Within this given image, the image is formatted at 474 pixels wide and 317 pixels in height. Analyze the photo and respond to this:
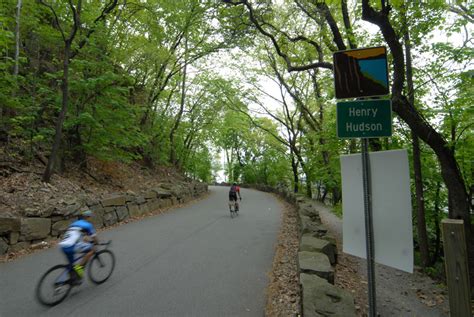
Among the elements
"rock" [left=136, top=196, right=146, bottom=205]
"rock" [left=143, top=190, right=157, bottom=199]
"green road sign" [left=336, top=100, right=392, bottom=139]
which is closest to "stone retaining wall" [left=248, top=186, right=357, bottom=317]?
"green road sign" [left=336, top=100, right=392, bottom=139]

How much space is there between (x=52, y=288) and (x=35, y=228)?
3.60 metres

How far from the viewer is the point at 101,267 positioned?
5.21 m

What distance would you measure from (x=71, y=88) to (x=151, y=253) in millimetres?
6989

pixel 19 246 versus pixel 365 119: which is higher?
pixel 365 119

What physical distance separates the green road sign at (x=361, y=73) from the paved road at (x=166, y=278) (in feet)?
11.1

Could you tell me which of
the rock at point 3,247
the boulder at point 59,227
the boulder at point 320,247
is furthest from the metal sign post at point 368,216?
the boulder at point 59,227

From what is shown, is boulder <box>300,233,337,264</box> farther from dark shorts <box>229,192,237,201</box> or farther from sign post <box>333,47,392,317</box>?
→ dark shorts <box>229,192,237,201</box>

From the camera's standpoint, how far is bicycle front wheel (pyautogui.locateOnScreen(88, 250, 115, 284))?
16.5 feet

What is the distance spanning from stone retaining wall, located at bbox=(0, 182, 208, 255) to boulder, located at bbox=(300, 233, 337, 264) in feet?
21.3

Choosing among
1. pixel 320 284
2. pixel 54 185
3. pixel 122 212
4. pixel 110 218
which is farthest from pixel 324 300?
pixel 54 185

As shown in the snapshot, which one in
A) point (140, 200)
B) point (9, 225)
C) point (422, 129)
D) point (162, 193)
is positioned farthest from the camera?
point (162, 193)

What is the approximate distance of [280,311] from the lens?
4.20m

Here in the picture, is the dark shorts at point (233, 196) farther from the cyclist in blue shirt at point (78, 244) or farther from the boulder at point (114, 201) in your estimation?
the cyclist in blue shirt at point (78, 244)

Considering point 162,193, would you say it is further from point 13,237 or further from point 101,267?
point 101,267
